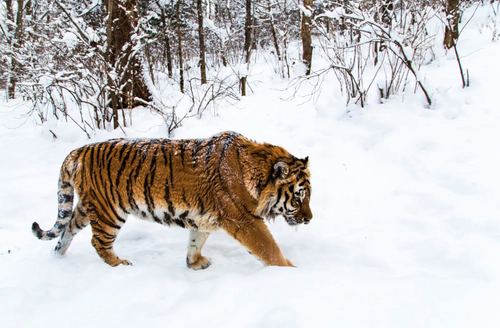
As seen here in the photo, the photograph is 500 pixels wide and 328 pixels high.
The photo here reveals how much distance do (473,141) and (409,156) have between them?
711 mm

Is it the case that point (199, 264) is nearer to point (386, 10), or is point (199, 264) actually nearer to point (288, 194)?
point (288, 194)

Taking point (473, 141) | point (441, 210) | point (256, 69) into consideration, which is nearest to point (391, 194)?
point (441, 210)

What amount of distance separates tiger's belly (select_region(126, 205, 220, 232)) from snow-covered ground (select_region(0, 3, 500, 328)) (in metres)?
0.38

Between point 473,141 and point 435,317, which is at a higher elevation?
point 473,141

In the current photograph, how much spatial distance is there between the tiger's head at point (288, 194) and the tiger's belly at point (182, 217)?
41cm

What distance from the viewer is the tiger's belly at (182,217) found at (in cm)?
248

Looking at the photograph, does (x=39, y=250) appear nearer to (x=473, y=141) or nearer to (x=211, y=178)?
(x=211, y=178)

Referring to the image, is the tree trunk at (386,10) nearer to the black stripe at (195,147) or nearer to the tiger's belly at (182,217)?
the black stripe at (195,147)

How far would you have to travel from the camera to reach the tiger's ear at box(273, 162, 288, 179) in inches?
92.8

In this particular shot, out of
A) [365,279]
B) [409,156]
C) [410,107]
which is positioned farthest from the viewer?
[410,107]

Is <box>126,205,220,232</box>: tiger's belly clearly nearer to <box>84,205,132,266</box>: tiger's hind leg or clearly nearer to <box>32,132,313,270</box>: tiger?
<box>32,132,313,270</box>: tiger

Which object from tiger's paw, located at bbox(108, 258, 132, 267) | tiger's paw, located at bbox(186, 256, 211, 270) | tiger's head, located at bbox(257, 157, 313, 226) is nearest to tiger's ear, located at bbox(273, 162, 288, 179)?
tiger's head, located at bbox(257, 157, 313, 226)

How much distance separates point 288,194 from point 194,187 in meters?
0.77

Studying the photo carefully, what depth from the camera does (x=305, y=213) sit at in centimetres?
251
